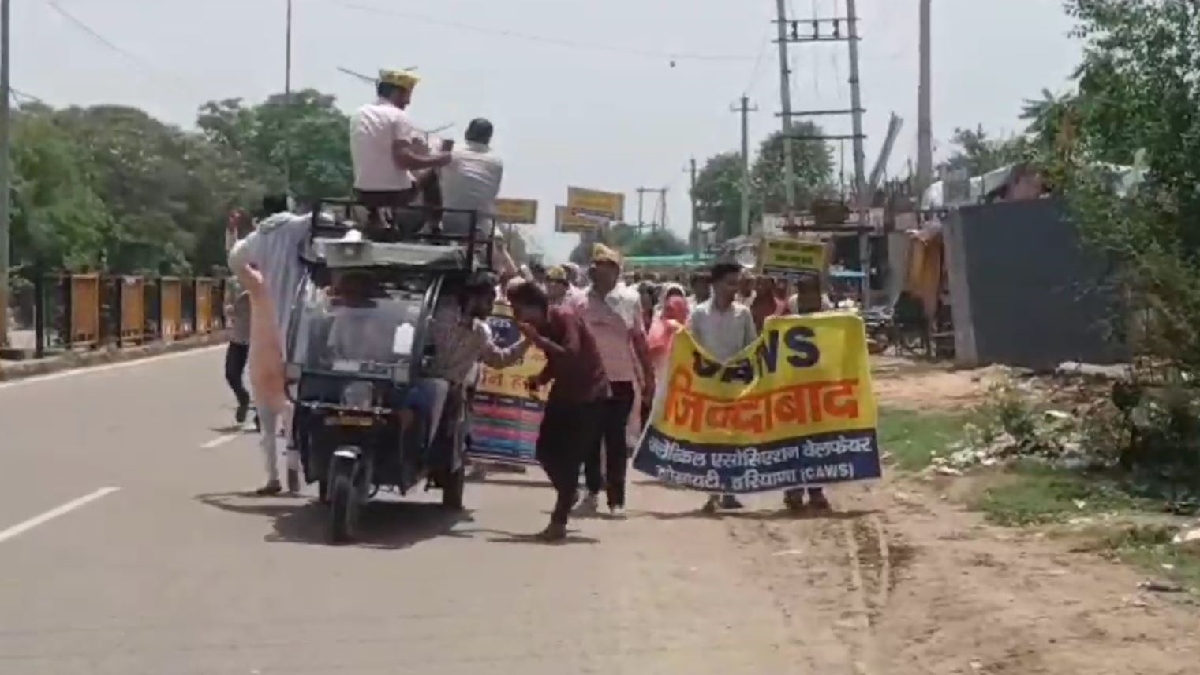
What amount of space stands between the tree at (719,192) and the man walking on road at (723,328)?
354 feet

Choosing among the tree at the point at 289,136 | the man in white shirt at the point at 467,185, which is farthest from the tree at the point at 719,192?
the man in white shirt at the point at 467,185

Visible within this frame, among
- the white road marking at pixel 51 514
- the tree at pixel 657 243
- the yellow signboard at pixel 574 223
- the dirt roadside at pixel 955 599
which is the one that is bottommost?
the dirt roadside at pixel 955 599

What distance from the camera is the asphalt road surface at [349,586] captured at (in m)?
8.70

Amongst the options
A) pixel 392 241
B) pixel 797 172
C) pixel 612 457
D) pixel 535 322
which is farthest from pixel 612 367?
pixel 797 172

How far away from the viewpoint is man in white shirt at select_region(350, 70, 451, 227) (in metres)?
13.4

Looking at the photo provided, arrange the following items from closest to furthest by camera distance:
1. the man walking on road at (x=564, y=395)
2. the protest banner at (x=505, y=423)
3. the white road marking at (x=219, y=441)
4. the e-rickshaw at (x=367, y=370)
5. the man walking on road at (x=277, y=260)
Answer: the e-rickshaw at (x=367, y=370), the man walking on road at (x=564, y=395), the man walking on road at (x=277, y=260), the protest banner at (x=505, y=423), the white road marking at (x=219, y=441)

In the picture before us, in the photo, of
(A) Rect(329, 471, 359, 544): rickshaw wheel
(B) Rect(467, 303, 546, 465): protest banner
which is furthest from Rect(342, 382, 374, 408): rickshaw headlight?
(B) Rect(467, 303, 546, 465): protest banner

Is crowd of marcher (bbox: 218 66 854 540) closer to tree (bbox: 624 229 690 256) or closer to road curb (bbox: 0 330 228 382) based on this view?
road curb (bbox: 0 330 228 382)

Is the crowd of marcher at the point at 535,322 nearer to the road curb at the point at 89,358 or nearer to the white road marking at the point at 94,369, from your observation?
the white road marking at the point at 94,369

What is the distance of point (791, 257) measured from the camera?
31656 millimetres

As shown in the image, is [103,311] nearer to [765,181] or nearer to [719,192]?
[765,181]

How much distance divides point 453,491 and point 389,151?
241 centimetres

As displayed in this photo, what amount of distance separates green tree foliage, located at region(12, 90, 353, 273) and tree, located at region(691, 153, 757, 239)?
34565 millimetres

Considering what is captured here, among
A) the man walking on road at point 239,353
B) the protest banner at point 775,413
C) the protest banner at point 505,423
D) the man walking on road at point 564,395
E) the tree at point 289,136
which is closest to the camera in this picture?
the man walking on road at point 564,395
